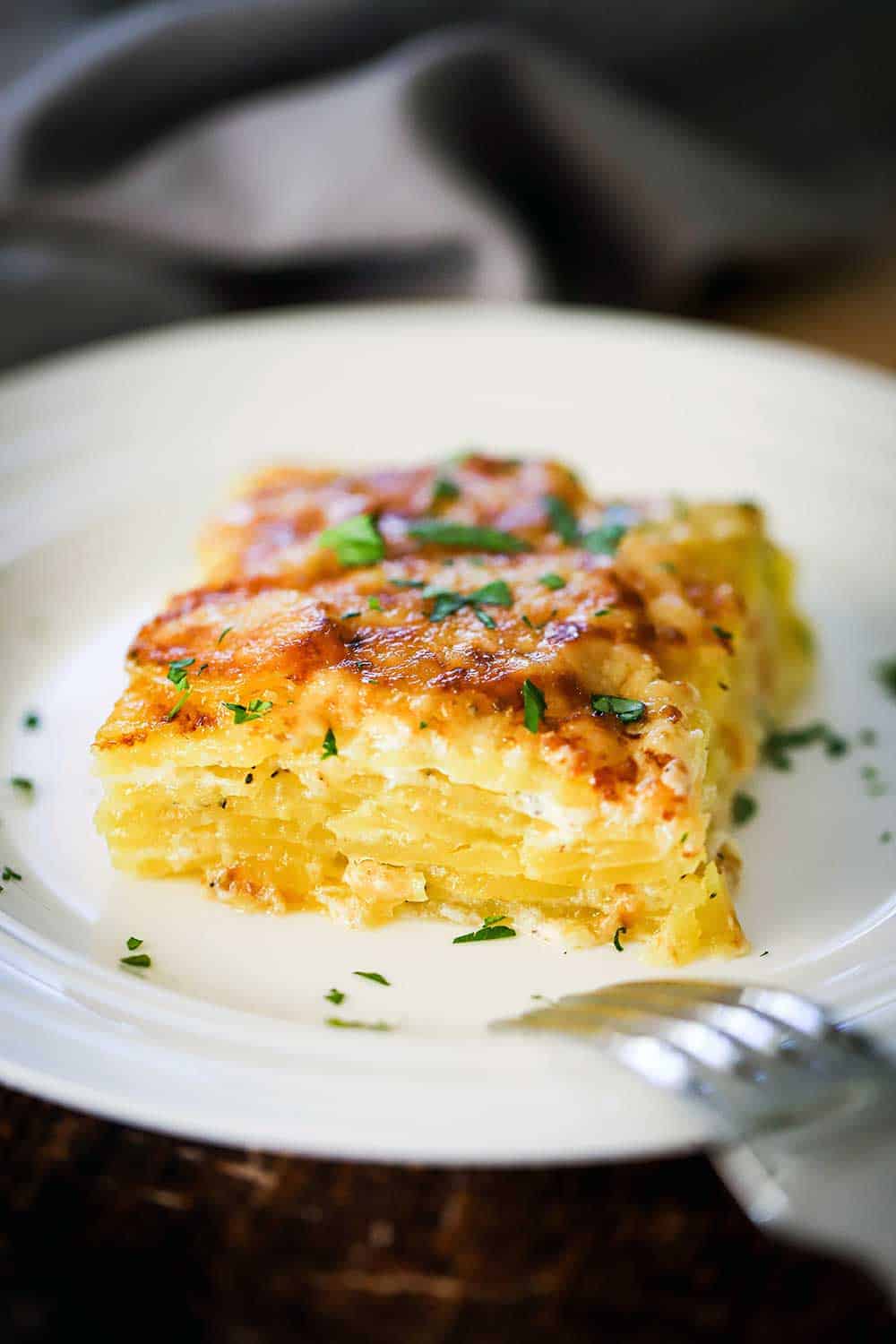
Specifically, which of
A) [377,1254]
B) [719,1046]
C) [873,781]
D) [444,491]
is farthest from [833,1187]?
[444,491]

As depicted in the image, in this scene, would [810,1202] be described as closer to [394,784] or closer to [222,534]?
[394,784]

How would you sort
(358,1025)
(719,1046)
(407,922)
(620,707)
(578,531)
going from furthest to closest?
1. (578,531)
2. (407,922)
3. (620,707)
4. (358,1025)
5. (719,1046)

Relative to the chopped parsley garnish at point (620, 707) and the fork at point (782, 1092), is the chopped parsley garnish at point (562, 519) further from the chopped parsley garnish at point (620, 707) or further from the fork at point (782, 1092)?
the fork at point (782, 1092)

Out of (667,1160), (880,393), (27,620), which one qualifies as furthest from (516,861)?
(880,393)

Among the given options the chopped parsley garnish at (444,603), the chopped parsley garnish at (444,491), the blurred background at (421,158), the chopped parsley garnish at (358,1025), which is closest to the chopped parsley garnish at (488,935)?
the chopped parsley garnish at (358,1025)

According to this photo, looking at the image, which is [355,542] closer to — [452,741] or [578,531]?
[578,531]
